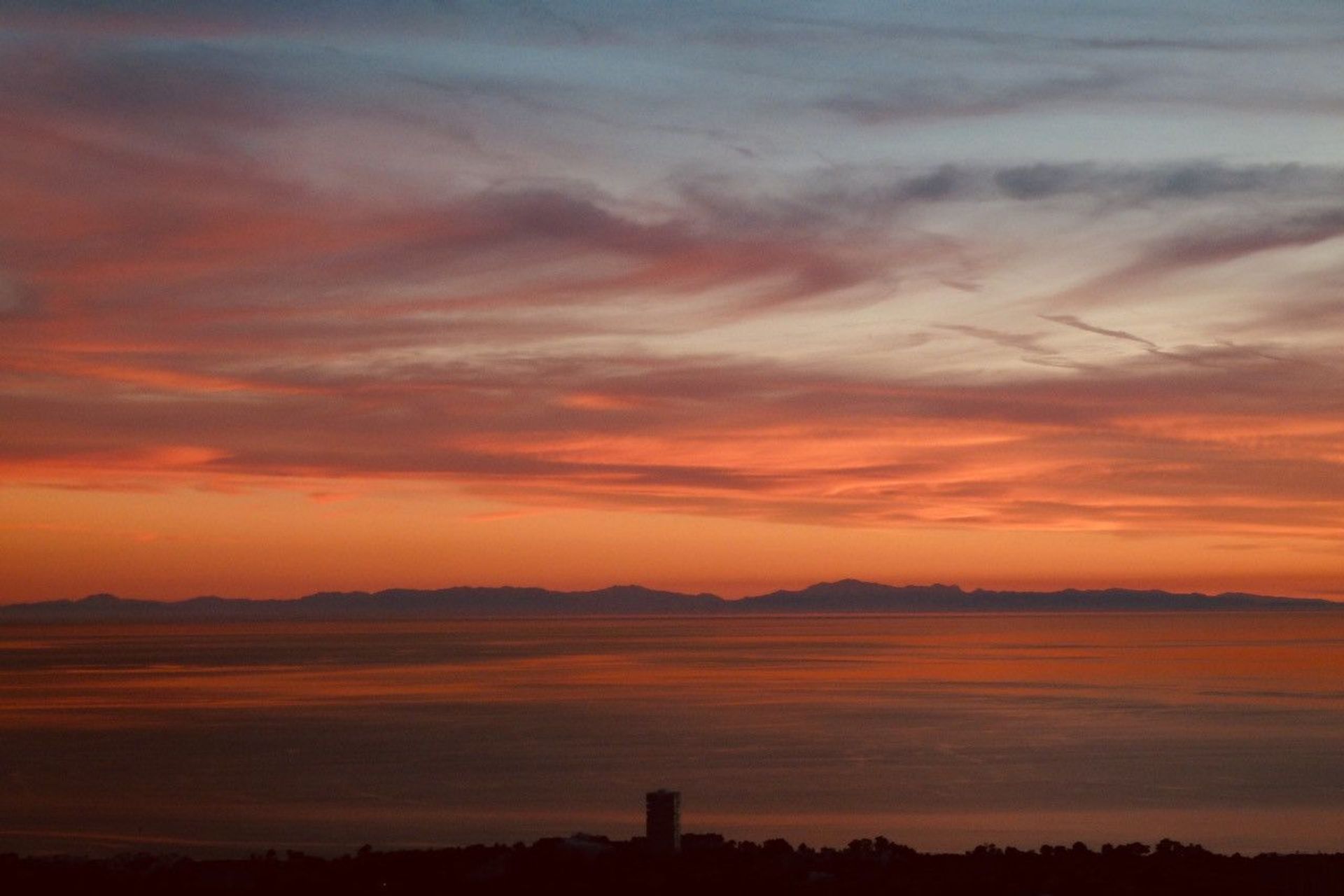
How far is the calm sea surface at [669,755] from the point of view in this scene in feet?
70.0

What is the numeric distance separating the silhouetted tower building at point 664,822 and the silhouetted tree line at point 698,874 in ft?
0.51

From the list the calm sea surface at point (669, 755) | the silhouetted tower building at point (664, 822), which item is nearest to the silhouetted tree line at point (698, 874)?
the silhouetted tower building at point (664, 822)

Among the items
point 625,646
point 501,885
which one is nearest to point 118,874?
point 501,885

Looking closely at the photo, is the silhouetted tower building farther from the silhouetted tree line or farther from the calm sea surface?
the calm sea surface

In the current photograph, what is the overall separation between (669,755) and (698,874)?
16.7 metres

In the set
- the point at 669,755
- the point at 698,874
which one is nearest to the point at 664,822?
the point at 698,874

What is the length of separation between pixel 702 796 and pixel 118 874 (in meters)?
11.7

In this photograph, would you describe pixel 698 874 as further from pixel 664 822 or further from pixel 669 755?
pixel 669 755

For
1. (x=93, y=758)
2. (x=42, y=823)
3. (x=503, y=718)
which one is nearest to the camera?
(x=42, y=823)

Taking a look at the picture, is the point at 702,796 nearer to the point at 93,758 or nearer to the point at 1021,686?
the point at 93,758

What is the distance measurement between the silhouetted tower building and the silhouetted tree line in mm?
157

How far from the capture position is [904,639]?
119875 millimetres

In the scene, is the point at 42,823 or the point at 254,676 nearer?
the point at 42,823

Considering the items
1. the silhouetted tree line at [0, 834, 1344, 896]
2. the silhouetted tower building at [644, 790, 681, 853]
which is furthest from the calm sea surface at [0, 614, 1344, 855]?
the silhouetted tower building at [644, 790, 681, 853]
